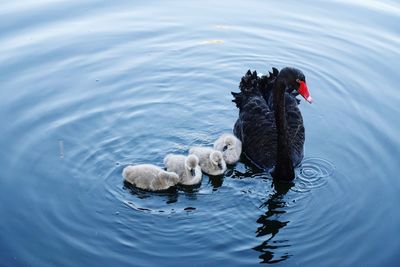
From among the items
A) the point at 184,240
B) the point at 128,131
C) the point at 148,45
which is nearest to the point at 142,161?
the point at 128,131

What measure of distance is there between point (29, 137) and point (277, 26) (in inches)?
181

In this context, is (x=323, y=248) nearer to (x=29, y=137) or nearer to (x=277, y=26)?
(x=29, y=137)

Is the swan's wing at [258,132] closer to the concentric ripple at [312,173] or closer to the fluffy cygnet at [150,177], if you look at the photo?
the concentric ripple at [312,173]

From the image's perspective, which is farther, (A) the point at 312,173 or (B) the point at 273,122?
(B) the point at 273,122

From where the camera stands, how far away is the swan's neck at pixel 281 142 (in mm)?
6305

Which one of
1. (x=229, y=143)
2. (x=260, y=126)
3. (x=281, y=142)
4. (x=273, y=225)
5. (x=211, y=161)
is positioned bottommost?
(x=273, y=225)

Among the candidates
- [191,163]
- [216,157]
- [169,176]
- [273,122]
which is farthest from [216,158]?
[273,122]

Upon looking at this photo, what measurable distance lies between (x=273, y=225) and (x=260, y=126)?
4.85ft

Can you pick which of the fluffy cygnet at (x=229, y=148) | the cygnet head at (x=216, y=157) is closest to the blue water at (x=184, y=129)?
the fluffy cygnet at (x=229, y=148)

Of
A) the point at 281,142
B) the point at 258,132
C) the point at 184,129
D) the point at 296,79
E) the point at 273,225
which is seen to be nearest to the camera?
the point at 273,225

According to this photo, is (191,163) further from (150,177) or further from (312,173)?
(312,173)

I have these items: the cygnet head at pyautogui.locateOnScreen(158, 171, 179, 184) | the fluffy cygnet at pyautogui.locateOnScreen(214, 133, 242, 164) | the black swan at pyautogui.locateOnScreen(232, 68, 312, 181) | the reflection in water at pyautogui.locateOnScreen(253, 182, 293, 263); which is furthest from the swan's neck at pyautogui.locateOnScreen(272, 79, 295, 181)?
the cygnet head at pyautogui.locateOnScreen(158, 171, 179, 184)

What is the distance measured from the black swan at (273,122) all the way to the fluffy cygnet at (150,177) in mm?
1109

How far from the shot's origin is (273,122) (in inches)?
273
